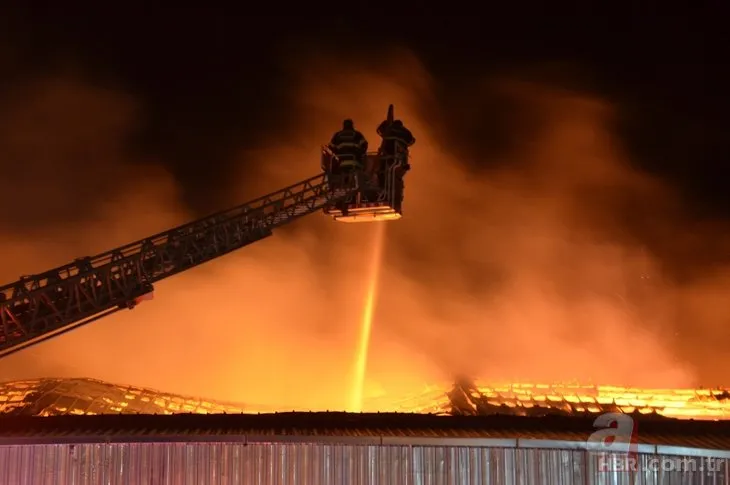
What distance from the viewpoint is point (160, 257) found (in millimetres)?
8922

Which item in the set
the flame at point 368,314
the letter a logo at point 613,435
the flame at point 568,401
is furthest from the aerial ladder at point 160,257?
the flame at point 368,314

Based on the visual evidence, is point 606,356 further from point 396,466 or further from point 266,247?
point 396,466

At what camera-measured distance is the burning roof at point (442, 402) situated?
10.4 m

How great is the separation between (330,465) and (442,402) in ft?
15.3

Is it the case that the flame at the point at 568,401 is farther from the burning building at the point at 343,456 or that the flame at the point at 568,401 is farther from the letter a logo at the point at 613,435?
the burning building at the point at 343,456

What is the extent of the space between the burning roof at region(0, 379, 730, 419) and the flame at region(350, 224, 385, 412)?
6.55 feet

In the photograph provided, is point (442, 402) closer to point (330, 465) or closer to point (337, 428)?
point (337, 428)

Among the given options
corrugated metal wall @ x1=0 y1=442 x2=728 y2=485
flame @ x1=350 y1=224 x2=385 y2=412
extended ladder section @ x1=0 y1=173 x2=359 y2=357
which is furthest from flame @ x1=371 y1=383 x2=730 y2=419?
extended ladder section @ x1=0 y1=173 x2=359 y2=357

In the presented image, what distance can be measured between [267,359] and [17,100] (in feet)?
28.3

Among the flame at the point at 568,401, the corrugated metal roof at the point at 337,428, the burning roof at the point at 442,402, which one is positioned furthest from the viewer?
the flame at the point at 568,401

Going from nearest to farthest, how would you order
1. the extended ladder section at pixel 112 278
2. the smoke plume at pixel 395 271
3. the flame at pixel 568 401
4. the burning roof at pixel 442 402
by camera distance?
the extended ladder section at pixel 112 278, the burning roof at pixel 442 402, the flame at pixel 568 401, the smoke plume at pixel 395 271

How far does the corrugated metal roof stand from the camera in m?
7.40

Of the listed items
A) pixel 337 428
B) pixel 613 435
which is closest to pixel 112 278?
pixel 337 428

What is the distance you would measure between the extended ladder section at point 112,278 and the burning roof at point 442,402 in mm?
2137
